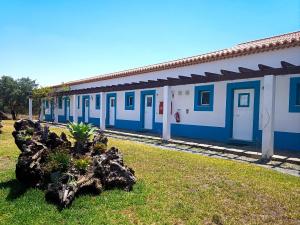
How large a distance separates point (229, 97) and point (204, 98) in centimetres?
175

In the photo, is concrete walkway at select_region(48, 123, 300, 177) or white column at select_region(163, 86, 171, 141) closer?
concrete walkway at select_region(48, 123, 300, 177)

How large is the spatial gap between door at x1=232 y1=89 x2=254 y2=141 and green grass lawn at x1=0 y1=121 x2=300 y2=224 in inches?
192

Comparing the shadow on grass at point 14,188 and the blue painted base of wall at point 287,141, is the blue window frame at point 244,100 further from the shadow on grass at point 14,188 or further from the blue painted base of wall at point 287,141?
the shadow on grass at point 14,188

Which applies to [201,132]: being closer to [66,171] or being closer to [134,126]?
[134,126]

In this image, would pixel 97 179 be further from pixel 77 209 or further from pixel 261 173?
pixel 261 173

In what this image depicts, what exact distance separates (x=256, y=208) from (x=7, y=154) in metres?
7.32

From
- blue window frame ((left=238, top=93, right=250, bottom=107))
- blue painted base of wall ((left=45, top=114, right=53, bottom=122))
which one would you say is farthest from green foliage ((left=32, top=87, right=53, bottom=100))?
blue window frame ((left=238, top=93, right=250, bottom=107))

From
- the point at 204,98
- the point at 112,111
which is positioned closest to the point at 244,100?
the point at 204,98

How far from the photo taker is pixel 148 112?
57.5 ft

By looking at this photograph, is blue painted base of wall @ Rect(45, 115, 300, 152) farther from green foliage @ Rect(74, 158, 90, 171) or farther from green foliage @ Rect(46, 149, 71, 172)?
green foliage @ Rect(46, 149, 71, 172)

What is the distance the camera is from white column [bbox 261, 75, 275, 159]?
29.3 ft

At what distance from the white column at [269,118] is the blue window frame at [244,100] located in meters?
2.88

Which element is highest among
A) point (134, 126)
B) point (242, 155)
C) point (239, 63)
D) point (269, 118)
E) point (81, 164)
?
point (239, 63)

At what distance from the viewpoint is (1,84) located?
3222cm
